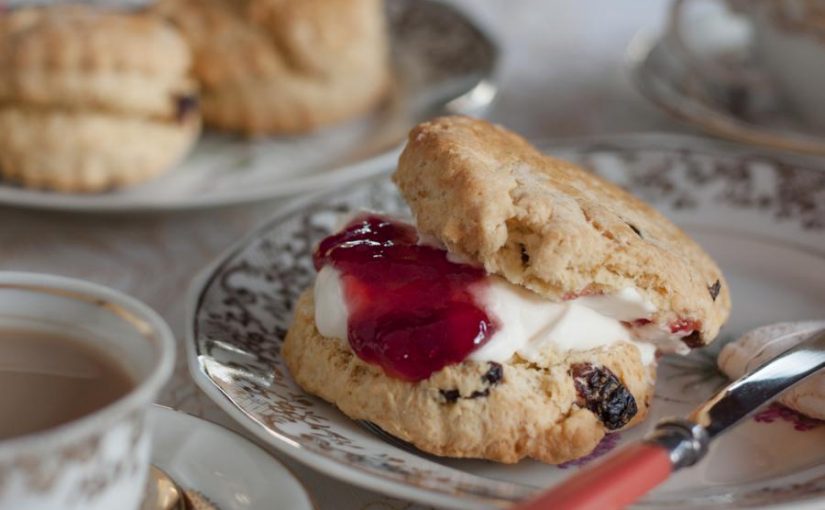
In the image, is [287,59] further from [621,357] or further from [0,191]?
[621,357]

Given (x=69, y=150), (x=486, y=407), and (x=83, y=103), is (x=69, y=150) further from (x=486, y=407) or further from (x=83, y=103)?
(x=486, y=407)

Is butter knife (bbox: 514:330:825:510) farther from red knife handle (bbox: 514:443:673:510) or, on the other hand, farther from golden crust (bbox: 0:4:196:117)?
golden crust (bbox: 0:4:196:117)

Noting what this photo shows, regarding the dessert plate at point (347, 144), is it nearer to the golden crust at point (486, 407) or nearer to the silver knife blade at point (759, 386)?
the golden crust at point (486, 407)

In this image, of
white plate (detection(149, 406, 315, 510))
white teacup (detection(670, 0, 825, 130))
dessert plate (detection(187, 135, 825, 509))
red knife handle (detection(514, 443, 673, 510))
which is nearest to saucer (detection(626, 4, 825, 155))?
white teacup (detection(670, 0, 825, 130))

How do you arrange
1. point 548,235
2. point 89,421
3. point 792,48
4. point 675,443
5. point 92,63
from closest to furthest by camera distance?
1. point 89,421
2. point 675,443
3. point 548,235
4. point 92,63
5. point 792,48

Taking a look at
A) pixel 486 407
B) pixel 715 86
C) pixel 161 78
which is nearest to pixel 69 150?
pixel 161 78
